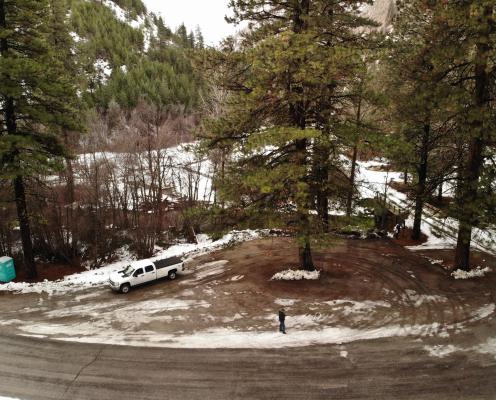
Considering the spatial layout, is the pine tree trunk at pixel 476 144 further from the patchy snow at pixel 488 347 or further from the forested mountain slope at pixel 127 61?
the forested mountain slope at pixel 127 61

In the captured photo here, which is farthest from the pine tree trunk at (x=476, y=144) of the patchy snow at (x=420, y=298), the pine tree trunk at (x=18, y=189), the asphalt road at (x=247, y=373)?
the pine tree trunk at (x=18, y=189)

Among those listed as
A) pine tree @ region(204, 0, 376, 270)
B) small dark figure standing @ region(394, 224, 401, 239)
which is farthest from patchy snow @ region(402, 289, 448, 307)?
small dark figure standing @ region(394, 224, 401, 239)

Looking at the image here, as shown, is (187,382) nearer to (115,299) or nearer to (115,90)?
(115,299)

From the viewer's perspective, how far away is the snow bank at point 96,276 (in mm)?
18844

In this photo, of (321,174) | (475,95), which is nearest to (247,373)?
(321,174)

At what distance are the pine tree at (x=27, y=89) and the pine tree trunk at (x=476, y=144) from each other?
56.4ft

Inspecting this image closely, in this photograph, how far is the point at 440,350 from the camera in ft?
40.1

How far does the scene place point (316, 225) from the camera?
15.1 metres

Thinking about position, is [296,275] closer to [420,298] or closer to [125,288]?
[420,298]

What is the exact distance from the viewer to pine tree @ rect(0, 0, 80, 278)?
53.7 feet

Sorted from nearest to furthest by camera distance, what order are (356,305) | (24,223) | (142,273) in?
(356,305) → (142,273) → (24,223)

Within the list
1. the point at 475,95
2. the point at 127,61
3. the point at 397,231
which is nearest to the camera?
the point at 475,95

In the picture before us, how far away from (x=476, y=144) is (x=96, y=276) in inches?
781

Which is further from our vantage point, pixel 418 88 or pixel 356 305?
pixel 418 88
